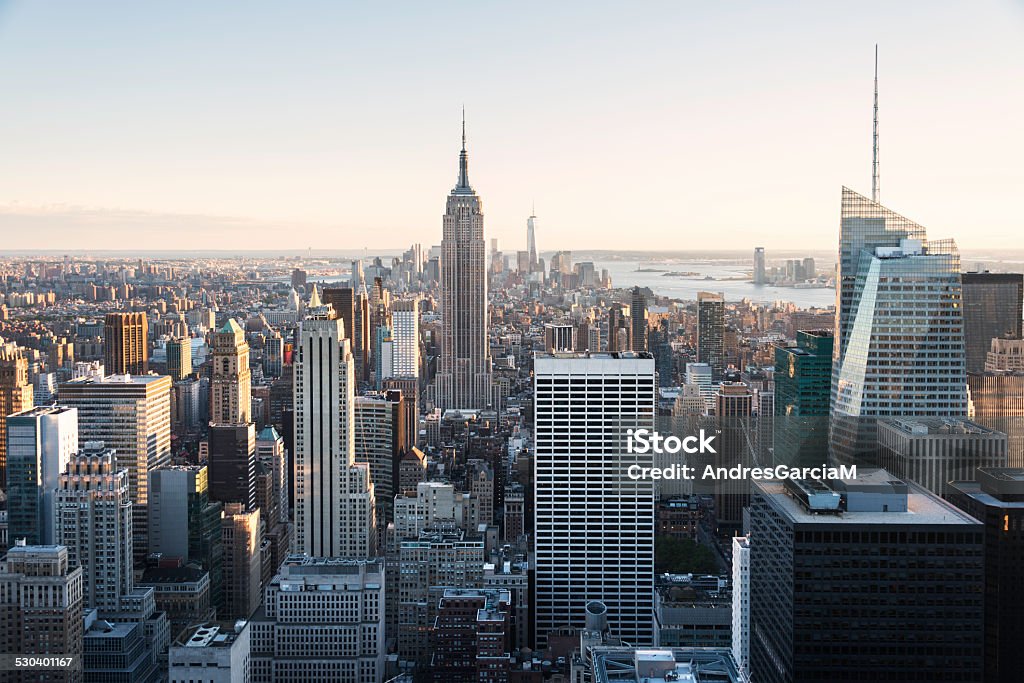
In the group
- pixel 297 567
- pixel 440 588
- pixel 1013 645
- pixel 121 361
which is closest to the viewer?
pixel 1013 645

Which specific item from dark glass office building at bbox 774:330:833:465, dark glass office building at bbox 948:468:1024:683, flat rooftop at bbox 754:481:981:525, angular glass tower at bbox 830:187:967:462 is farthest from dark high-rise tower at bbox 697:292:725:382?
flat rooftop at bbox 754:481:981:525

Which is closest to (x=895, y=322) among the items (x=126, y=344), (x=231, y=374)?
(x=126, y=344)

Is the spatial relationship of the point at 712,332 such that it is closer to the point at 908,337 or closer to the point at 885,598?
the point at 908,337

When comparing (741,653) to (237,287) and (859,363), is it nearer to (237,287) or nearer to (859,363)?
(859,363)

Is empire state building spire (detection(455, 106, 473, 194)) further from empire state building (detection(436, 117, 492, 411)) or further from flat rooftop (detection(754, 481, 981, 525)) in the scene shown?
flat rooftop (detection(754, 481, 981, 525))

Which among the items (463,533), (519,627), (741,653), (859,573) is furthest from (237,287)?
(859,573)

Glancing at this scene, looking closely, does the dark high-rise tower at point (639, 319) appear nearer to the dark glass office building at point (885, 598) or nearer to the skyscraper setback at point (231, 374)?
the skyscraper setback at point (231, 374)
